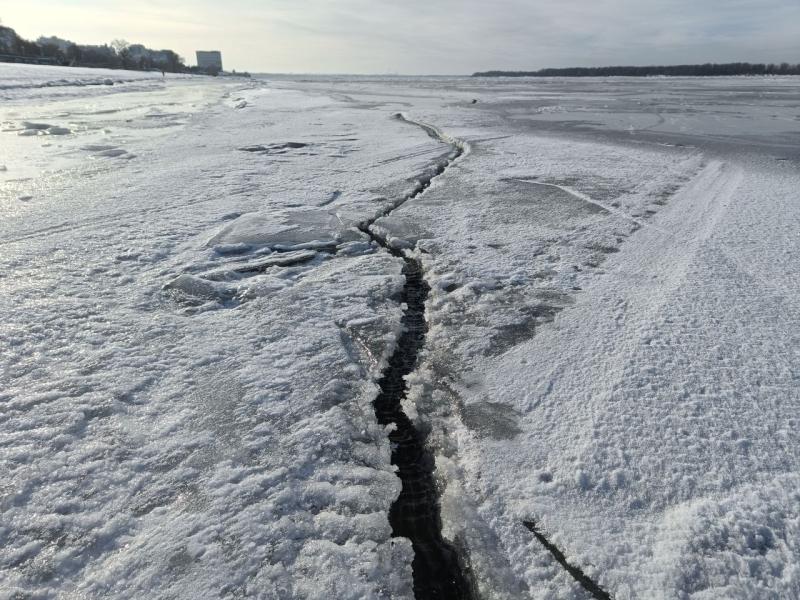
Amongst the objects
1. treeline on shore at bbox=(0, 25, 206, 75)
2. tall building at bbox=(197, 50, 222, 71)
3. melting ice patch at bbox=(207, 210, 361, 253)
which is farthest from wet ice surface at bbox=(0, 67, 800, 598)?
tall building at bbox=(197, 50, 222, 71)

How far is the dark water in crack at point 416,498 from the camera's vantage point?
1.44 m

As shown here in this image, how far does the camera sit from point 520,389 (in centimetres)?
217

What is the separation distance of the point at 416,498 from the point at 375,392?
584 millimetres

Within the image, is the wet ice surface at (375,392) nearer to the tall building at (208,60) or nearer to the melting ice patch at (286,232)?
the melting ice patch at (286,232)

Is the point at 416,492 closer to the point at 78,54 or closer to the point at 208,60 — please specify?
the point at 78,54

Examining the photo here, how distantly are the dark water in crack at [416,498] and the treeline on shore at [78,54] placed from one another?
57.3 metres

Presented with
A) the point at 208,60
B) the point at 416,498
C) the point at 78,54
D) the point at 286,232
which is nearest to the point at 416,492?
the point at 416,498

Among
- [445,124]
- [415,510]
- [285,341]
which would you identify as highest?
[445,124]

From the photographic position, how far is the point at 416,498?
5.63 ft

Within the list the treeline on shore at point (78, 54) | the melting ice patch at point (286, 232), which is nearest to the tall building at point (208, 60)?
the treeline on shore at point (78, 54)

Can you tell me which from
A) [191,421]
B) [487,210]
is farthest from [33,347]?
[487,210]

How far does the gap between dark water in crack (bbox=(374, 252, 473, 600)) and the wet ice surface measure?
5 centimetres

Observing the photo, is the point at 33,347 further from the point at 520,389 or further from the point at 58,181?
the point at 58,181

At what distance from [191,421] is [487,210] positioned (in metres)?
3.49
